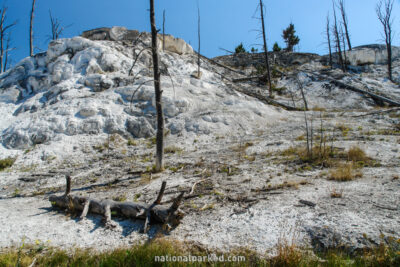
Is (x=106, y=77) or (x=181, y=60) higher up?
(x=181, y=60)

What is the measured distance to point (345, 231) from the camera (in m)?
3.79

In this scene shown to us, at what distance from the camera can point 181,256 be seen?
11.3 ft

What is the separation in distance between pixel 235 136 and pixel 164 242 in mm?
9896

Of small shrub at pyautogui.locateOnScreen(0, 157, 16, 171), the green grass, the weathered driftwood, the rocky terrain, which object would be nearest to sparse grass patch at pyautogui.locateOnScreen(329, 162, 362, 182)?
the rocky terrain

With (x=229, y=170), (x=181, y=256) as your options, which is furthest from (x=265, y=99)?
(x=181, y=256)

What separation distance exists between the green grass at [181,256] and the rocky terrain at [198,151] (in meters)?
0.23

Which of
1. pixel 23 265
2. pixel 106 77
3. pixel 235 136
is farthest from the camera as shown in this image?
pixel 106 77

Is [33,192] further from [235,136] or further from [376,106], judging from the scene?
[376,106]

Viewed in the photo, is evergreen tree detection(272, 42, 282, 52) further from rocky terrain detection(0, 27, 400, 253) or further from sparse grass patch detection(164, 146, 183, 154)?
sparse grass patch detection(164, 146, 183, 154)

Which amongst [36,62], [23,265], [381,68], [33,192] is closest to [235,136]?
[33,192]

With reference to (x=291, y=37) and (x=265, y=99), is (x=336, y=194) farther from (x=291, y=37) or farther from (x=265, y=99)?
(x=291, y=37)

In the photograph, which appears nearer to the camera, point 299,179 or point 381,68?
point 299,179

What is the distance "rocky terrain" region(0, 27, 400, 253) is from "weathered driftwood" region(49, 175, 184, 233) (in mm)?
220

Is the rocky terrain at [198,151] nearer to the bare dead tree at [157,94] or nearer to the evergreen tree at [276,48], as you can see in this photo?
the bare dead tree at [157,94]
